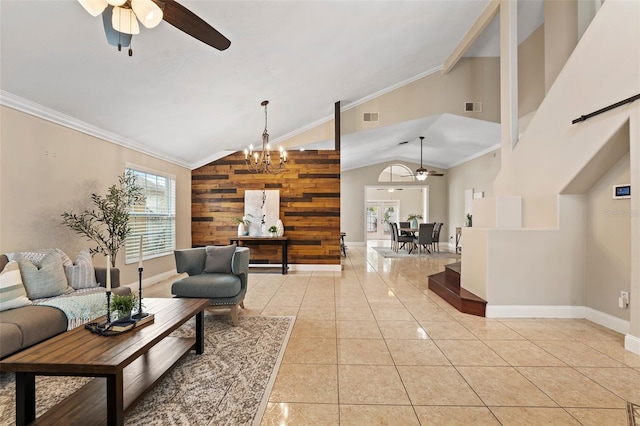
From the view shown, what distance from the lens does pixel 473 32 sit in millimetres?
5008

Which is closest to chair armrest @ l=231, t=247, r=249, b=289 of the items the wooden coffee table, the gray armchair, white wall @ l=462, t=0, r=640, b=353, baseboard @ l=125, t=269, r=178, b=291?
the gray armchair

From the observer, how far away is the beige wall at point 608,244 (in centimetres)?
318

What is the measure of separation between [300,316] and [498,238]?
2.71 m

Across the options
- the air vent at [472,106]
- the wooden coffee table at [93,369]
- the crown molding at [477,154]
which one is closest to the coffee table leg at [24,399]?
the wooden coffee table at [93,369]

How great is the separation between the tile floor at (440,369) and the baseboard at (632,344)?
8 centimetres

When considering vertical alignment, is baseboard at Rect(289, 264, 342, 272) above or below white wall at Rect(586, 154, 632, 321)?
below

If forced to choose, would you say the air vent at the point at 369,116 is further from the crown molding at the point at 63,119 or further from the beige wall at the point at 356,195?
the beige wall at the point at 356,195

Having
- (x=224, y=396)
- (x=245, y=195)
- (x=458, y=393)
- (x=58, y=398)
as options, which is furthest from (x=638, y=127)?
(x=245, y=195)

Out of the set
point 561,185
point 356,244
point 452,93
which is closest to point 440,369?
point 561,185

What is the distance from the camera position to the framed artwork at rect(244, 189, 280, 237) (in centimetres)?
669

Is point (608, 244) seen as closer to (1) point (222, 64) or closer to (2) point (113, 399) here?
(2) point (113, 399)

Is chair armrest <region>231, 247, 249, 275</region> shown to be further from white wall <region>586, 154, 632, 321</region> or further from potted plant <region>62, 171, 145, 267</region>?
white wall <region>586, 154, 632, 321</region>

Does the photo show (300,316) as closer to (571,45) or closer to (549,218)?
(549,218)

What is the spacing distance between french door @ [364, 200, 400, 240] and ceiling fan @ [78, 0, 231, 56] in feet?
43.9
